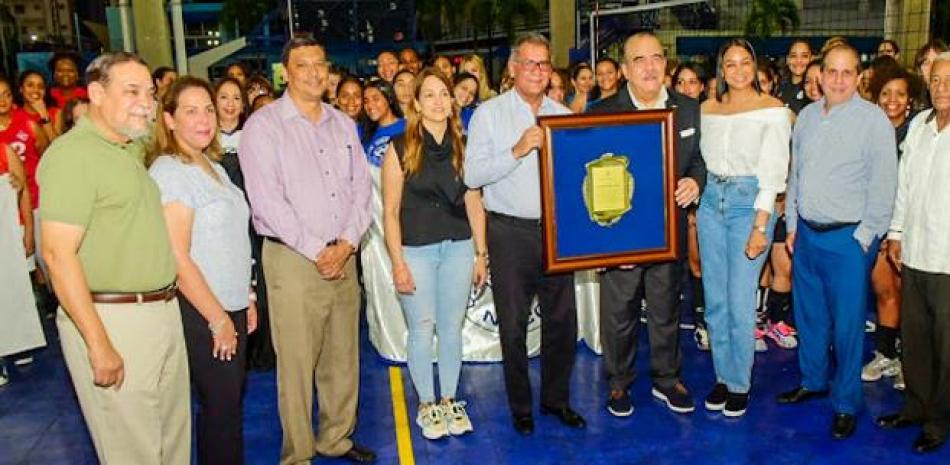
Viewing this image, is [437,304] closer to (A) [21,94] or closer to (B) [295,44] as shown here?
(B) [295,44]

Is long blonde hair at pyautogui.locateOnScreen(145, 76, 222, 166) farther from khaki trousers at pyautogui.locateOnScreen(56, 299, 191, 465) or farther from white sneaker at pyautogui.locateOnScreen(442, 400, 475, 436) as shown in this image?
white sneaker at pyautogui.locateOnScreen(442, 400, 475, 436)

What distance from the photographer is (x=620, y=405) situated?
190 inches

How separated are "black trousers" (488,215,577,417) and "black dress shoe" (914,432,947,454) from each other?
194 cm

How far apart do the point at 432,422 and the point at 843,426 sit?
239 cm

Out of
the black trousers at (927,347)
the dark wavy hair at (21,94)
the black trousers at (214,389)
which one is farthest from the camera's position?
the dark wavy hair at (21,94)

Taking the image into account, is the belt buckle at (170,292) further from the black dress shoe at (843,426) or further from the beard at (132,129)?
the black dress shoe at (843,426)

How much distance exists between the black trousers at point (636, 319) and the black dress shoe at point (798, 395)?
69cm

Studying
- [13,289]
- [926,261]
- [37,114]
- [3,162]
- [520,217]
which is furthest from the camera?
[37,114]

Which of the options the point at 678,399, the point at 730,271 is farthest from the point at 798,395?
the point at 730,271

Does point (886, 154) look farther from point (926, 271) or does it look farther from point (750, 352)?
point (750, 352)

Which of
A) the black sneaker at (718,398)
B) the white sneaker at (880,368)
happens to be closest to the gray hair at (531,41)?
the black sneaker at (718,398)

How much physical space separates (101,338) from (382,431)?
2.36m

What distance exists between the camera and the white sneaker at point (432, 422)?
4570mm

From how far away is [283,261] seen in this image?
379 cm
